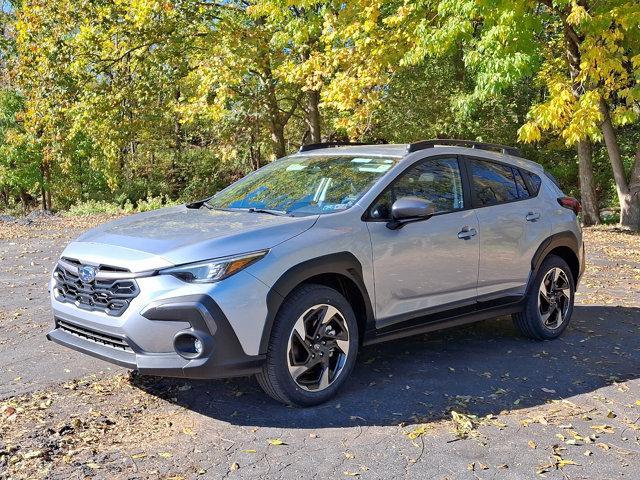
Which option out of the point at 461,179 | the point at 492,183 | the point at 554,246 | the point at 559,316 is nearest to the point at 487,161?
the point at 492,183

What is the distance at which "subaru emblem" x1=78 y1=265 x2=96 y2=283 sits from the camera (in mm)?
4297

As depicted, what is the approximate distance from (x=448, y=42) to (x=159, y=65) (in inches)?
391

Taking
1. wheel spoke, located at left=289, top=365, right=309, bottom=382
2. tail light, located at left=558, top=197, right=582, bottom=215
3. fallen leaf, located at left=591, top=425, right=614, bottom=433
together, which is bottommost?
fallen leaf, located at left=591, top=425, right=614, bottom=433

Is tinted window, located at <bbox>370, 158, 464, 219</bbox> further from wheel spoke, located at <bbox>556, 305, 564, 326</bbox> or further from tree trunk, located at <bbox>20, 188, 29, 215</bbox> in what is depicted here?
tree trunk, located at <bbox>20, 188, 29, 215</bbox>

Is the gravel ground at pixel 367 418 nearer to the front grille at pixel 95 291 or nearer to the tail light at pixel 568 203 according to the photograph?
the front grille at pixel 95 291

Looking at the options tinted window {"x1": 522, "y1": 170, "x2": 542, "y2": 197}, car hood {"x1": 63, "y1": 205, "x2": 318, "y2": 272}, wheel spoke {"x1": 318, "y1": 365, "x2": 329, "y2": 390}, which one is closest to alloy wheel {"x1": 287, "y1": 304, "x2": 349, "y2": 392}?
wheel spoke {"x1": 318, "y1": 365, "x2": 329, "y2": 390}

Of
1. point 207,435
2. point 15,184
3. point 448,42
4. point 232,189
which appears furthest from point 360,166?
point 15,184

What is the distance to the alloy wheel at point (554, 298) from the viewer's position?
6.23 meters

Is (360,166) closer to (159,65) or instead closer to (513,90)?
(159,65)

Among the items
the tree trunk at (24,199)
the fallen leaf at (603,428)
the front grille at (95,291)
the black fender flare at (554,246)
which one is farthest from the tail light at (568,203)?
the tree trunk at (24,199)

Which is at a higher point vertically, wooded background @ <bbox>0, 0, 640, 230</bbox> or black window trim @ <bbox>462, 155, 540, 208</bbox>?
wooded background @ <bbox>0, 0, 640, 230</bbox>

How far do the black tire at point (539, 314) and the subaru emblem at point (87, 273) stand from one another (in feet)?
12.2

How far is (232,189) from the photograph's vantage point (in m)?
5.92

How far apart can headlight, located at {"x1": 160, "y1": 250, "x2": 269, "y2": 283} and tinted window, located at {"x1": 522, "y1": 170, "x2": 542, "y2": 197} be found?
10.9 ft
